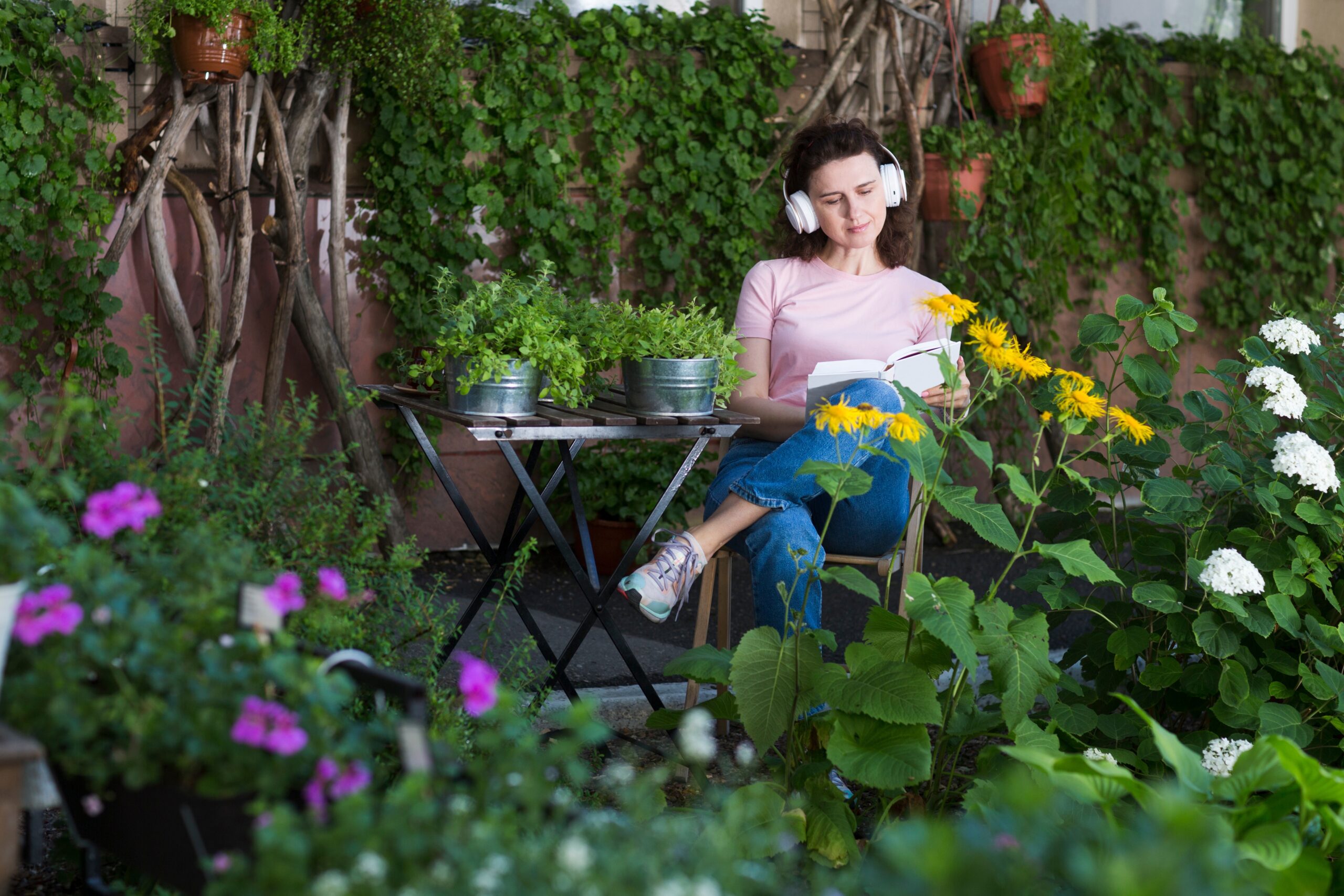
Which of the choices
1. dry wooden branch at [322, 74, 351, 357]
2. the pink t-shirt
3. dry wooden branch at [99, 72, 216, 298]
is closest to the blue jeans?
the pink t-shirt

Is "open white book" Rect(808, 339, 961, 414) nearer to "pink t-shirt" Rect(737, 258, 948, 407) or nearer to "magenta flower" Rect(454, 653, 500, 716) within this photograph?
"pink t-shirt" Rect(737, 258, 948, 407)

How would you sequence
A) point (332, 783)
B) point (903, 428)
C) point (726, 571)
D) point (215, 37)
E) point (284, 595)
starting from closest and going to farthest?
point (332, 783)
point (284, 595)
point (903, 428)
point (726, 571)
point (215, 37)

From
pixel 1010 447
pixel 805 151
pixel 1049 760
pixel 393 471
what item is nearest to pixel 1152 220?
pixel 1010 447

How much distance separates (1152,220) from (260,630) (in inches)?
198

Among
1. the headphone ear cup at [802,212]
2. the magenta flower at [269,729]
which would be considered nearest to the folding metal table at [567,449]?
the headphone ear cup at [802,212]

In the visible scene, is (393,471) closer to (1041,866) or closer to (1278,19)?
(1041,866)

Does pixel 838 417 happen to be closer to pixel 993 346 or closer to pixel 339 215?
pixel 993 346

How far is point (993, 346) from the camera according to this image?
6.13 feet

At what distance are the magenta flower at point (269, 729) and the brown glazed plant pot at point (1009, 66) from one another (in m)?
4.42

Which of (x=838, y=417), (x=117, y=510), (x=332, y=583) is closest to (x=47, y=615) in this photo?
Answer: (x=117, y=510)

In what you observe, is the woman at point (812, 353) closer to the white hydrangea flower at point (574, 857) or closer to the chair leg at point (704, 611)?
the chair leg at point (704, 611)

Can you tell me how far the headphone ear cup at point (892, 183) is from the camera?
116 inches

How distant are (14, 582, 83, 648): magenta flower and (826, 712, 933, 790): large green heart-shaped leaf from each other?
1087 millimetres

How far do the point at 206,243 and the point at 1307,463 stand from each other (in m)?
3.17
